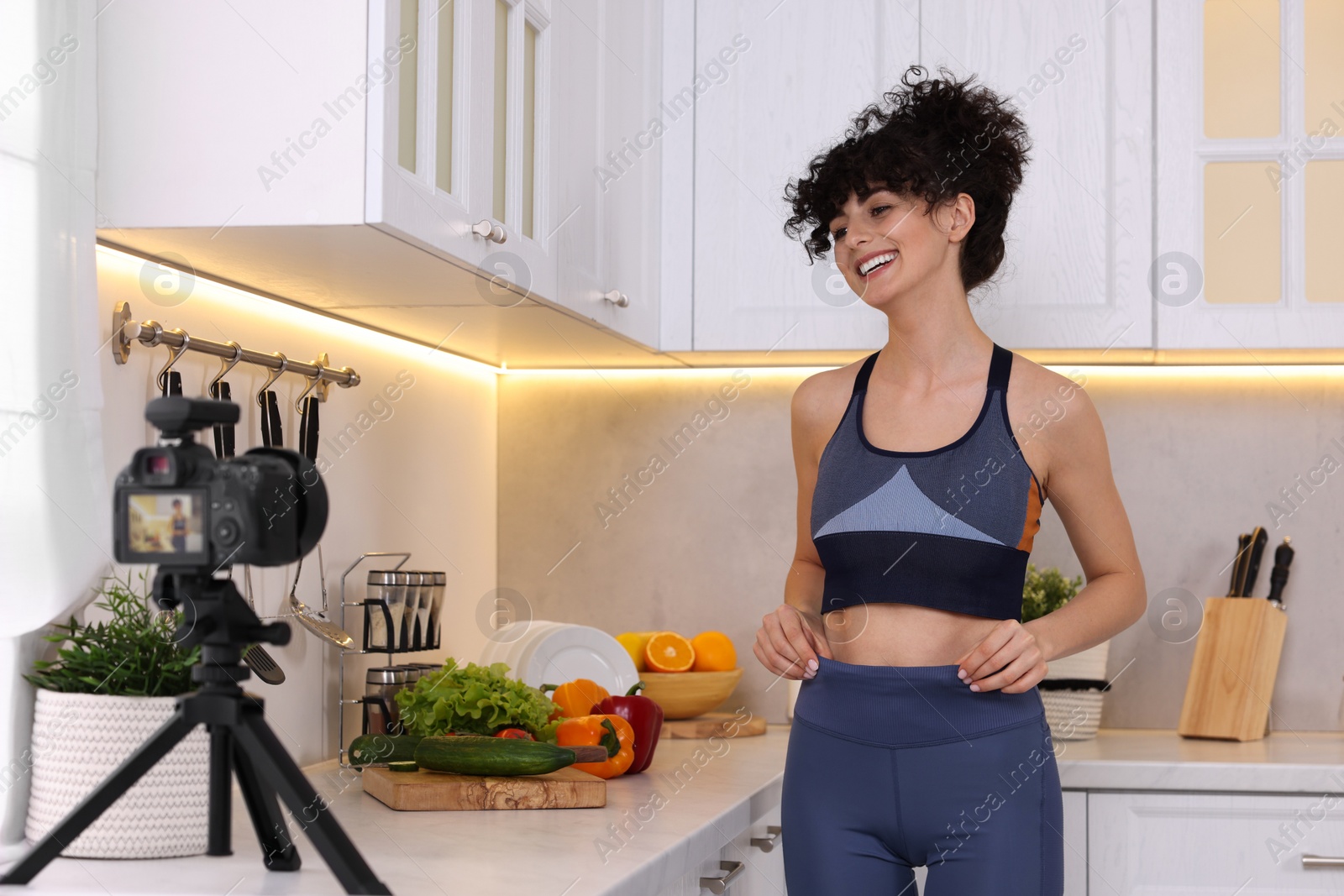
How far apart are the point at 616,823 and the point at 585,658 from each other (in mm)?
762

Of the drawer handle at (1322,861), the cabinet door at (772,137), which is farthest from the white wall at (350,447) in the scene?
the drawer handle at (1322,861)

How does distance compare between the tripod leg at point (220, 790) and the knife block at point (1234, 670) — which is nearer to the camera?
the tripod leg at point (220, 790)

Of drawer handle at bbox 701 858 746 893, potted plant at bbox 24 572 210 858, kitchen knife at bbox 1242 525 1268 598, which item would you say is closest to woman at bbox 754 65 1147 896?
drawer handle at bbox 701 858 746 893

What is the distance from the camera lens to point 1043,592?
6.91ft

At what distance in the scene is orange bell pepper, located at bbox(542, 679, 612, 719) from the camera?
6.02 feet

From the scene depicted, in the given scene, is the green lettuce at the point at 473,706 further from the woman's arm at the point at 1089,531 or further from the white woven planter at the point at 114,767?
the woman's arm at the point at 1089,531

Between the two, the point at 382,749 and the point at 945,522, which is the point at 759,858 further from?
the point at 945,522

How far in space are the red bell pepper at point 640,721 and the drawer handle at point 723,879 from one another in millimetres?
230

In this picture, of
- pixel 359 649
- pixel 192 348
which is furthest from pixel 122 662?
pixel 359 649

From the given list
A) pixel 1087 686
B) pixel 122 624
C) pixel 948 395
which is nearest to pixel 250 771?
pixel 122 624

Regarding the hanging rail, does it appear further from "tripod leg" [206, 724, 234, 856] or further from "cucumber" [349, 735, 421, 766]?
"tripod leg" [206, 724, 234, 856]

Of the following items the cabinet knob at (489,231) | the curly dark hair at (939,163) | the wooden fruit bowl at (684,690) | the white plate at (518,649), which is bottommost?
the wooden fruit bowl at (684,690)

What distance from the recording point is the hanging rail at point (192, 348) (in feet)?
4.64

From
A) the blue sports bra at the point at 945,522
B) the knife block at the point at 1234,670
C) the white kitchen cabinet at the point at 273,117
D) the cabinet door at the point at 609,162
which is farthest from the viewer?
the knife block at the point at 1234,670
